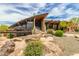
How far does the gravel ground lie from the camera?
238 centimetres

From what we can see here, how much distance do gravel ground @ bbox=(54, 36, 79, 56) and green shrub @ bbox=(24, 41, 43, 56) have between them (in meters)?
0.22

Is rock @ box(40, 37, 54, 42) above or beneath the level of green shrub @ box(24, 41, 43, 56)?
above

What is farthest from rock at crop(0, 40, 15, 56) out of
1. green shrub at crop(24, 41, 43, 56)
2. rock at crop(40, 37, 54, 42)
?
rock at crop(40, 37, 54, 42)

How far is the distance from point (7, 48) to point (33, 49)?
295 mm

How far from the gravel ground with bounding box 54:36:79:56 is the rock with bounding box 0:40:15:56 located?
1.65 ft

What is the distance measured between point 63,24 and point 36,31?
12.5 inches

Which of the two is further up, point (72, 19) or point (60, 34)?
point (72, 19)

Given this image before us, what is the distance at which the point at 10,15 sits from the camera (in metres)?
2.42

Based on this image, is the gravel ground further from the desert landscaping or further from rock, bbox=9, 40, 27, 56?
rock, bbox=9, 40, 27, 56

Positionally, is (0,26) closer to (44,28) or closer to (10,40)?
(10,40)

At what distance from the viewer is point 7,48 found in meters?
2.38

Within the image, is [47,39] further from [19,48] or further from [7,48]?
[7,48]

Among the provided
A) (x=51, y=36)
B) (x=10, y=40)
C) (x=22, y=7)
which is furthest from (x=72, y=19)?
(x=10, y=40)

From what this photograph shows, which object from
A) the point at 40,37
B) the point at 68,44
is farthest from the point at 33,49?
the point at 68,44
